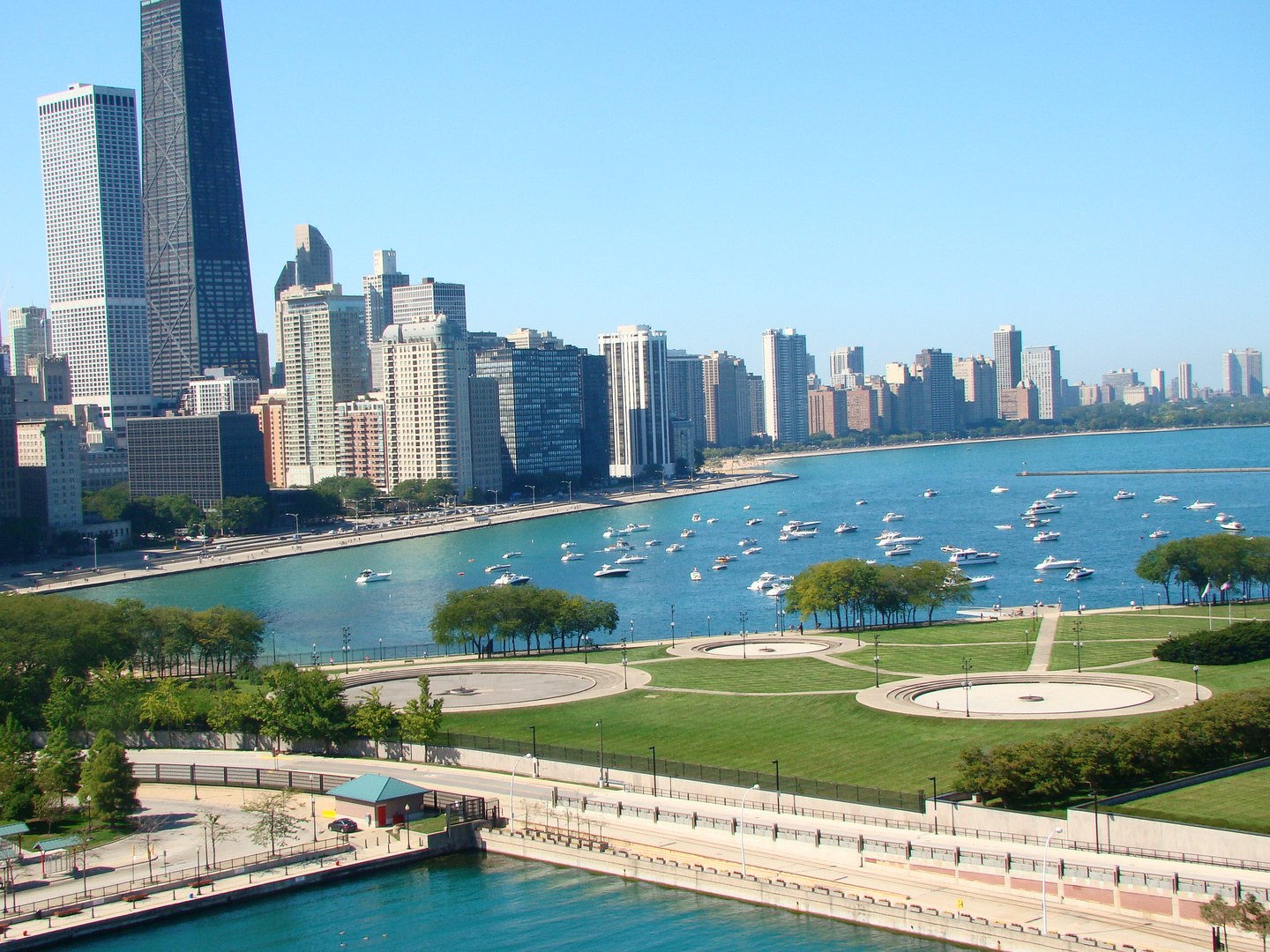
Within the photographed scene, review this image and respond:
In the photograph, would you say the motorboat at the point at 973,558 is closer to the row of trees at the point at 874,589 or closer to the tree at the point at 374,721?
the row of trees at the point at 874,589

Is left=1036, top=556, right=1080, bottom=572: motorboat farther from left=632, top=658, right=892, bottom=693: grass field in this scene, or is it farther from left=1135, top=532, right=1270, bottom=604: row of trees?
left=632, top=658, right=892, bottom=693: grass field

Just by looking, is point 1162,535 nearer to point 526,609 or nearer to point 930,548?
point 930,548

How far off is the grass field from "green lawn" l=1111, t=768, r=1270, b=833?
2123 cm

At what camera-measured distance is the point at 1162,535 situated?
136250 millimetres

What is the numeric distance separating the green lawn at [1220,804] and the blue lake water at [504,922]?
876cm

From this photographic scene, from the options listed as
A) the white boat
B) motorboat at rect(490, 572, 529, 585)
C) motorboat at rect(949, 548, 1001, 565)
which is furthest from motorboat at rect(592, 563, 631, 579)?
motorboat at rect(949, 548, 1001, 565)

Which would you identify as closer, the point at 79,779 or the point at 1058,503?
the point at 79,779

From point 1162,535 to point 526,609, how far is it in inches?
3237

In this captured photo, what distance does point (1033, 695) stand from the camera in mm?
57594

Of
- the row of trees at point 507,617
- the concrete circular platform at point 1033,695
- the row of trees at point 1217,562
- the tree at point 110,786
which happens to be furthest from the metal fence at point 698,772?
the row of trees at point 1217,562

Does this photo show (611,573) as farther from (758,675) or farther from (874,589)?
(758,675)

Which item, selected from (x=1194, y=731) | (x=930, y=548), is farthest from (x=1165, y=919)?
(x=930, y=548)

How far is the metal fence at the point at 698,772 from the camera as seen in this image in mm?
43312

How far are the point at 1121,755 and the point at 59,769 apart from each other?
36.6m
